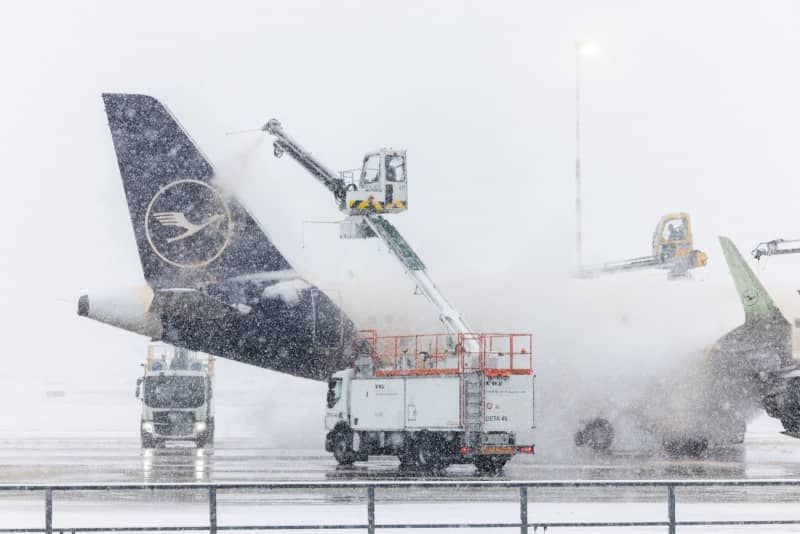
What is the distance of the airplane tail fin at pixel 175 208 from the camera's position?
33781 mm

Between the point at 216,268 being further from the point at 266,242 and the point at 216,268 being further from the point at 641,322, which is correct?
the point at 641,322

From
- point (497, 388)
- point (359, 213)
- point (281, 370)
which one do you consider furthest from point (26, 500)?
point (359, 213)

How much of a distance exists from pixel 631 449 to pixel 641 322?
3.65m

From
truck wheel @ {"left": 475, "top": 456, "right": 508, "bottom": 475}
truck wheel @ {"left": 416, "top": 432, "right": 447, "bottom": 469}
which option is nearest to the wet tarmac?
truck wheel @ {"left": 475, "top": 456, "right": 508, "bottom": 475}

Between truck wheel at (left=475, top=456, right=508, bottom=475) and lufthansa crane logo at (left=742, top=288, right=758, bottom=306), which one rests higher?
lufthansa crane logo at (left=742, top=288, right=758, bottom=306)

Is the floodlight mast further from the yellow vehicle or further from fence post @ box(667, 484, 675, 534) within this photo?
fence post @ box(667, 484, 675, 534)

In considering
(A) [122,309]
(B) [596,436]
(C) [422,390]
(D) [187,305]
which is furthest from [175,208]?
(B) [596,436]

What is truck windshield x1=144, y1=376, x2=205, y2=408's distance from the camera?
38031 millimetres

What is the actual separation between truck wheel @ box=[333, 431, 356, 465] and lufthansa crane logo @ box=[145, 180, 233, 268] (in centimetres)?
664

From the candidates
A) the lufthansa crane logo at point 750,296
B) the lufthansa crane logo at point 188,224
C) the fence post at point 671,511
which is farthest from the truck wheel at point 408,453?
the fence post at point 671,511

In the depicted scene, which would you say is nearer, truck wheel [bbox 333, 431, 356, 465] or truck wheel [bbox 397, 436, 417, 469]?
truck wheel [bbox 397, 436, 417, 469]

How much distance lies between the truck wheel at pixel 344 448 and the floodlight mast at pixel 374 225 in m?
4.03

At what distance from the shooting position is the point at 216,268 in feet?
112

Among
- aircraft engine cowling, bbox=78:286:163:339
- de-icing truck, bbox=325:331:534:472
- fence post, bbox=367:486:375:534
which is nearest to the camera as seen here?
fence post, bbox=367:486:375:534
